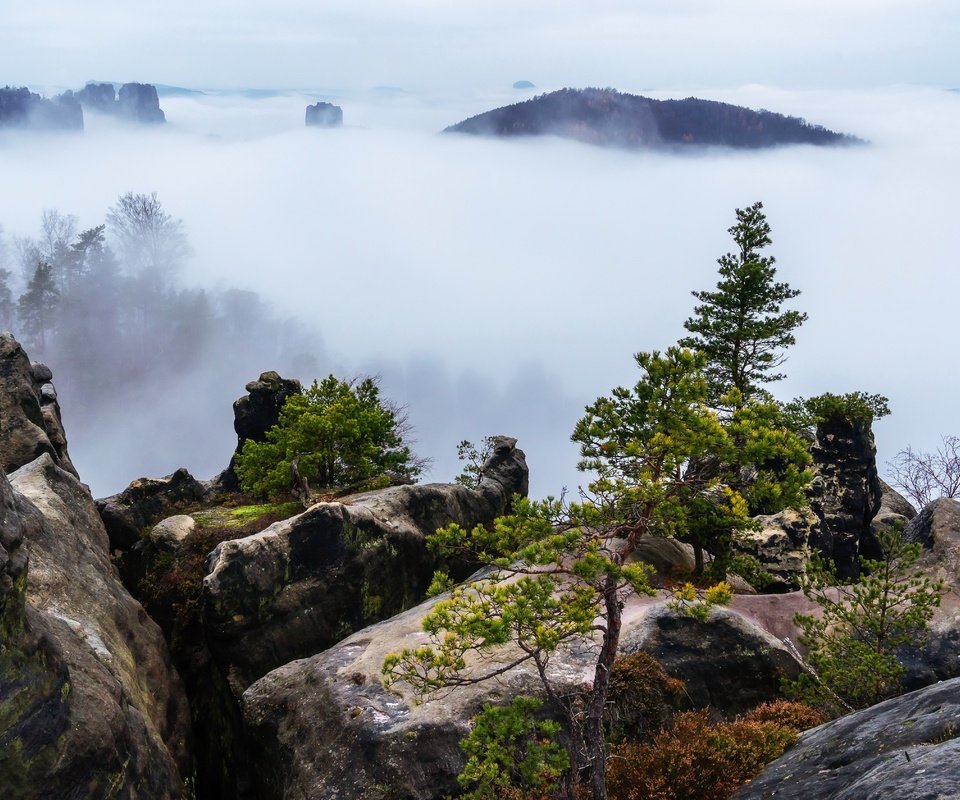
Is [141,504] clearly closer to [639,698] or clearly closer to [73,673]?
[73,673]

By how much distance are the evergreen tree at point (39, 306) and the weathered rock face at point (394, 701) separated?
125 m

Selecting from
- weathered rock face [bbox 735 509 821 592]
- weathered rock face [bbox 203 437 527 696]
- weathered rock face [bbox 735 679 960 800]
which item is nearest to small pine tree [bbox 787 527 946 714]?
weathered rock face [bbox 735 679 960 800]

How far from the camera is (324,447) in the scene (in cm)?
3544

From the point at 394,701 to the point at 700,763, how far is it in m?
6.97

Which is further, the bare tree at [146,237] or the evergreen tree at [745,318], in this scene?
the bare tree at [146,237]

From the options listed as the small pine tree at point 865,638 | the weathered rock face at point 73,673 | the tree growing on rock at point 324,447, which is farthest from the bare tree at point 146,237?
the small pine tree at point 865,638

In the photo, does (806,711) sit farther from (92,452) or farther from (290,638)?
(92,452)

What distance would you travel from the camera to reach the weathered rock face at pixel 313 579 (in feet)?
82.0

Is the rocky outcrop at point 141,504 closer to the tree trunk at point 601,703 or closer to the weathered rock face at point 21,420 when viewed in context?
the weathered rock face at point 21,420

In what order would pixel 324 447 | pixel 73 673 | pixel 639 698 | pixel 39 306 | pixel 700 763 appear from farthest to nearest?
pixel 39 306
pixel 324 447
pixel 639 698
pixel 73 673
pixel 700 763

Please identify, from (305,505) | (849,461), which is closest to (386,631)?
(305,505)

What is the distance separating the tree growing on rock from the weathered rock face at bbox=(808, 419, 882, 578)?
18490 millimetres

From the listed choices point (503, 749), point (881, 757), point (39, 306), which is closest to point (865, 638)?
point (881, 757)

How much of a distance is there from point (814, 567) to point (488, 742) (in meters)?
9.24
